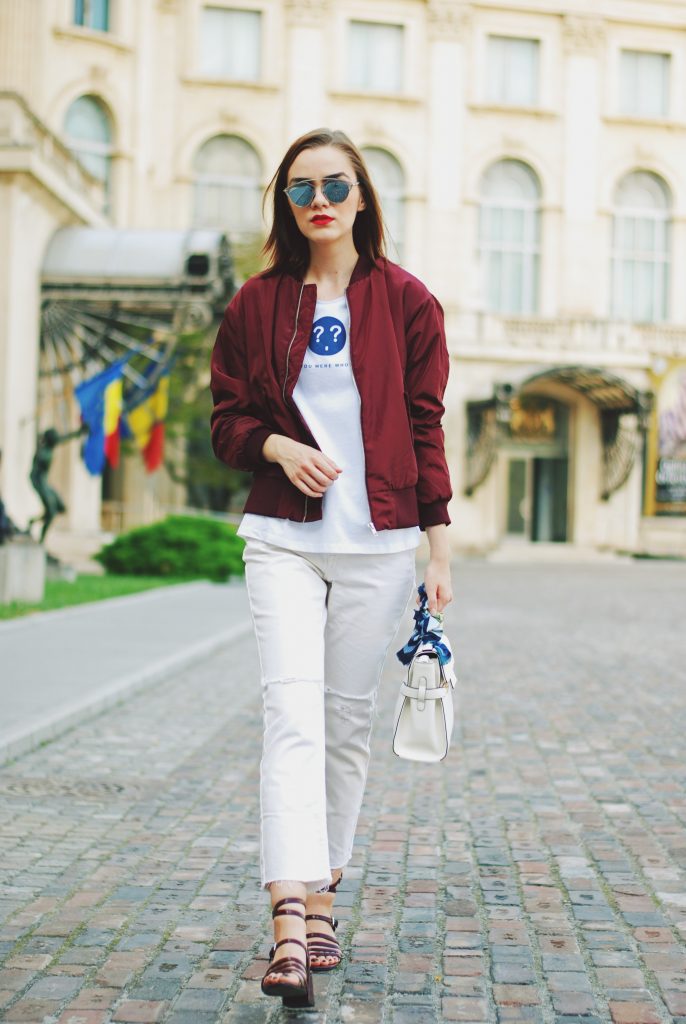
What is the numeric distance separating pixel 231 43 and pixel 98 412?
2310cm

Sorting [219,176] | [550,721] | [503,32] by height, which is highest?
[503,32]

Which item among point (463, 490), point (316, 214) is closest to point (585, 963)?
point (316, 214)

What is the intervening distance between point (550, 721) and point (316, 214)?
18.6 ft

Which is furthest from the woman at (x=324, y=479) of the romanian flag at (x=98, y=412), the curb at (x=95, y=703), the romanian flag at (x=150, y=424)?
the romanian flag at (x=150, y=424)

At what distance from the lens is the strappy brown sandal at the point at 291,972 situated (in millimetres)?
3232

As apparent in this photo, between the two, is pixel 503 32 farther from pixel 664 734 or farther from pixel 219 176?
pixel 664 734

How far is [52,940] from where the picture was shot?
398cm

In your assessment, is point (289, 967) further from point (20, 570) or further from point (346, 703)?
point (20, 570)

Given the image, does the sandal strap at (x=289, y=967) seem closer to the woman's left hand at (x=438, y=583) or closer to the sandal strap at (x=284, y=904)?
the sandal strap at (x=284, y=904)

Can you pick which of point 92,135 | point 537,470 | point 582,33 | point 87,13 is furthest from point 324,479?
point 582,33

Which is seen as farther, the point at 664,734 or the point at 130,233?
the point at 130,233

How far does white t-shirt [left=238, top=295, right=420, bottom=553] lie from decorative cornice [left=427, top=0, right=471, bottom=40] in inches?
1596

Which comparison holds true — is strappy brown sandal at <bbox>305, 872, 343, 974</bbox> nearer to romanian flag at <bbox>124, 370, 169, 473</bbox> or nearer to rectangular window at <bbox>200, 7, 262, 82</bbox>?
romanian flag at <bbox>124, 370, 169, 473</bbox>

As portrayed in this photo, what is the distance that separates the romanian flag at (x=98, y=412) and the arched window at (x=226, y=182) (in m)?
19.7
